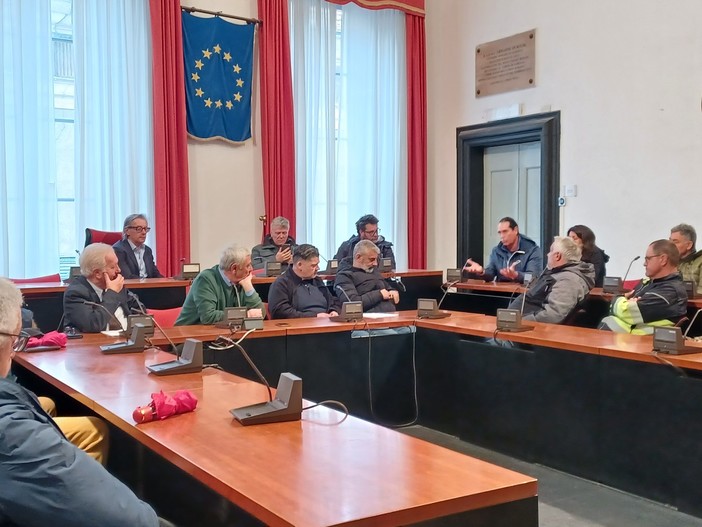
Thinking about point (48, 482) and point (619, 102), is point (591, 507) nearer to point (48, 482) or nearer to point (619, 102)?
point (48, 482)

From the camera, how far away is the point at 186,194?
6.96 m

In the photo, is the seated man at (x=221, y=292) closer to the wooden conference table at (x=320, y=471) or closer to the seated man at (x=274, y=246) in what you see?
the wooden conference table at (x=320, y=471)

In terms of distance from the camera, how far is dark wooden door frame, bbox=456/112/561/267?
7.09 meters

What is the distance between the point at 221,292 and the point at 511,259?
299cm

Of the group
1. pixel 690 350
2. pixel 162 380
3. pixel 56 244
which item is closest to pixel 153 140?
pixel 56 244

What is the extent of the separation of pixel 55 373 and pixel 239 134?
4894 mm

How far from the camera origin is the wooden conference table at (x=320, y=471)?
4.65ft

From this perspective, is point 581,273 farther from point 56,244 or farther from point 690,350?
point 56,244

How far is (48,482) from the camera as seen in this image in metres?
1.39

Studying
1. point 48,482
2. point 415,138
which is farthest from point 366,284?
point 48,482

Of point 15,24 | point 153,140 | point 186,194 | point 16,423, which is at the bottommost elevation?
point 16,423

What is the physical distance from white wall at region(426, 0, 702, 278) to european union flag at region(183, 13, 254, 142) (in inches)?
94.9

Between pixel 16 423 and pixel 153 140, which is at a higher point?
pixel 153 140

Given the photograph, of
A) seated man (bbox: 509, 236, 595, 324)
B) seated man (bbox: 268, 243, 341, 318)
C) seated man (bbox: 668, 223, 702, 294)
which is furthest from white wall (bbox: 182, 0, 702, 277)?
seated man (bbox: 268, 243, 341, 318)
